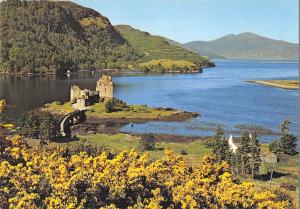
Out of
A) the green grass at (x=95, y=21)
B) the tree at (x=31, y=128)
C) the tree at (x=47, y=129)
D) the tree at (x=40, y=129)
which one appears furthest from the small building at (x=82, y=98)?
the green grass at (x=95, y=21)

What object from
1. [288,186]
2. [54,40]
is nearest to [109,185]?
[288,186]

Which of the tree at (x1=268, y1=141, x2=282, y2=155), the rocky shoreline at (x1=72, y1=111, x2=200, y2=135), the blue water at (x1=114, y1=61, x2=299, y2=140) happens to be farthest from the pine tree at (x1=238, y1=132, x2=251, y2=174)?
the rocky shoreline at (x1=72, y1=111, x2=200, y2=135)

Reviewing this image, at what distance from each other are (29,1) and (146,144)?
14261 centimetres

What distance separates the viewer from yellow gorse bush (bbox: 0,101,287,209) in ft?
41.0

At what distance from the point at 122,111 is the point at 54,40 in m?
105

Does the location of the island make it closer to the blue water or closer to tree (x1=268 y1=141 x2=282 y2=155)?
the blue water

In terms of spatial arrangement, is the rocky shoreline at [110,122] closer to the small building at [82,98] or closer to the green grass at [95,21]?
the small building at [82,98]

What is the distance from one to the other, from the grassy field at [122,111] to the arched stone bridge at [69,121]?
9.02ft

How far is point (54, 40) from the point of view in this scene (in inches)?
6206

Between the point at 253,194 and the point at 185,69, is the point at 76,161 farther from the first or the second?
the point at 185,69

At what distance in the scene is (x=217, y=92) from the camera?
83.7 m

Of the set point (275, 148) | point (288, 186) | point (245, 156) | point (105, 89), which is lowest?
point (275, 148)

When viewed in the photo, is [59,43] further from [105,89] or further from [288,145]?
[288,145]

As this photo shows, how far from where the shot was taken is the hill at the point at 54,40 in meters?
121
